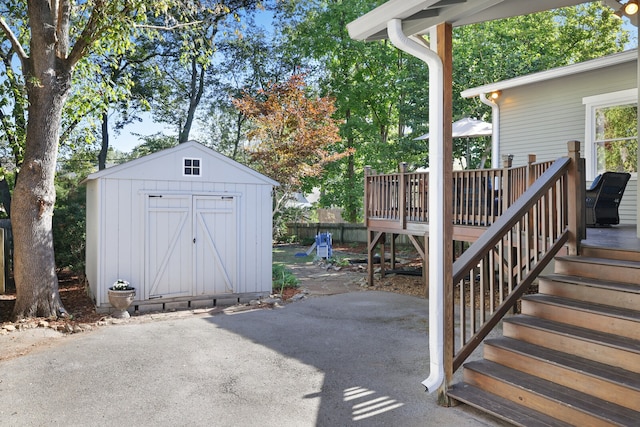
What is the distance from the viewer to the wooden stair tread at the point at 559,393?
2.52 meters

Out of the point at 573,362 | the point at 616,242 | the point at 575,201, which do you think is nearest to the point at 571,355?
the point at 573,362

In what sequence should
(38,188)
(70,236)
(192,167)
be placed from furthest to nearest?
(70,236) < (192,167) < (38,188)

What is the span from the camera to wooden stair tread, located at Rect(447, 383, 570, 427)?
2.72 metres

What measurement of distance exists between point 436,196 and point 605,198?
4062mm

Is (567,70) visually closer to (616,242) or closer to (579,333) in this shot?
(616,242)

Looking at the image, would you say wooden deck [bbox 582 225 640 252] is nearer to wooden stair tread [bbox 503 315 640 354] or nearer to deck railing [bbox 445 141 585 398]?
deck railing [bbox 445 141 585 398]

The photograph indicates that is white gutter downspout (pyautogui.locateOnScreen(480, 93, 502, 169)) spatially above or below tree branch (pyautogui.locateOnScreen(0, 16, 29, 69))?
below

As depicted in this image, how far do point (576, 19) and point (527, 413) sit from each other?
19.1 meters

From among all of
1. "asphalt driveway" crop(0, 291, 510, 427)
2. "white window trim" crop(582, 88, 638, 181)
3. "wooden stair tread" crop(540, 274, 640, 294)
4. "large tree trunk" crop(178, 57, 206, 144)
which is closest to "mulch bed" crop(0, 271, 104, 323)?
"asphalt driveway" crop(0, 291, 510, 427)

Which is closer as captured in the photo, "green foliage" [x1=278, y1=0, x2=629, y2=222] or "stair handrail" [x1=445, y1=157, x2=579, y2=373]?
"stair handrail" [x1=445, y1=157, x2=579, y2=373]

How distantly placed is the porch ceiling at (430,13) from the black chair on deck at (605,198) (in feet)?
9.12

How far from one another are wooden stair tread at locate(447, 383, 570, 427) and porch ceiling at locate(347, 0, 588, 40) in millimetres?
2724

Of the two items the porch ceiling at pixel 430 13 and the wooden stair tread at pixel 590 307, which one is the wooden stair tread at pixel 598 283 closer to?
the wooden stair tread at pixel 590 307

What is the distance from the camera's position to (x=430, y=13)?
3.35 metres
